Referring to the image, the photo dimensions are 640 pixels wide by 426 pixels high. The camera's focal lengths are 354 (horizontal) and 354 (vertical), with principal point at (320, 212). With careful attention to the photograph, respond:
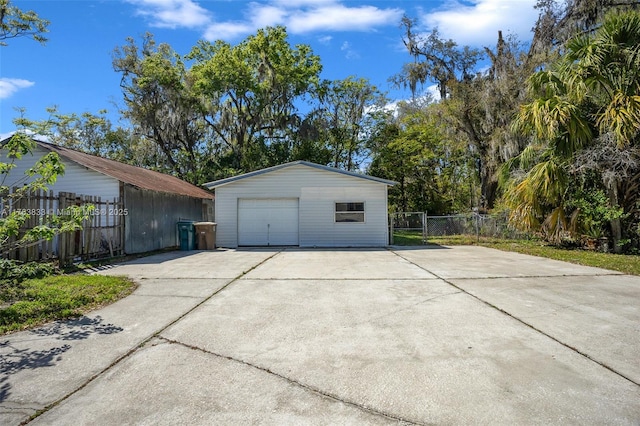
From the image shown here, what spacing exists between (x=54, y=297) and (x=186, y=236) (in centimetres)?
888

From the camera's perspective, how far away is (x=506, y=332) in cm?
404

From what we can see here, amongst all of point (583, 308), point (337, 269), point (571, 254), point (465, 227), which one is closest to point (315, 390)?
point (583, 308)

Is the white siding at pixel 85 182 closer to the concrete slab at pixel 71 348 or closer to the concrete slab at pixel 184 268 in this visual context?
the concrete slab at pixel 184 268

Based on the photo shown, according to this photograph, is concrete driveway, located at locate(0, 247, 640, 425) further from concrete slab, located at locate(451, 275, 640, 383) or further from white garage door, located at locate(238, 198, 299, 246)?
white garage door, located at locate(238, 198, 299, 246)

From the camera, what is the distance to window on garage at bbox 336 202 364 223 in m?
15.0

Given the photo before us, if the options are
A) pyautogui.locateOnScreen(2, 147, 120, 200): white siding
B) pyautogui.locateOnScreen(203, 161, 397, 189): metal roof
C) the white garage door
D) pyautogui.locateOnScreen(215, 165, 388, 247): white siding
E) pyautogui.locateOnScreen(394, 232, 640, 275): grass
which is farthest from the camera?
the white garage door

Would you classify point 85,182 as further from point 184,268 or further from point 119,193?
point 184,268

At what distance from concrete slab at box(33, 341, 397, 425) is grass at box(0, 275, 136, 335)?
226 cm

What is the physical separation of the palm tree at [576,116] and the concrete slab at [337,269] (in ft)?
19.4

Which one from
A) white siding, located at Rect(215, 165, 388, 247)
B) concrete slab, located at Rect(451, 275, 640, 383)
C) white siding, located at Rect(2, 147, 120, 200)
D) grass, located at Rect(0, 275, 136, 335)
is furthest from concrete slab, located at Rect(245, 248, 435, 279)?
white siding, located at Rect(2, 147, 120, 200)

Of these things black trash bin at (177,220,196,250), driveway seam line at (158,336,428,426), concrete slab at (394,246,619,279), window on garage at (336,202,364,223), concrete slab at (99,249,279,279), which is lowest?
driveway seam line at (158,336,428,426)

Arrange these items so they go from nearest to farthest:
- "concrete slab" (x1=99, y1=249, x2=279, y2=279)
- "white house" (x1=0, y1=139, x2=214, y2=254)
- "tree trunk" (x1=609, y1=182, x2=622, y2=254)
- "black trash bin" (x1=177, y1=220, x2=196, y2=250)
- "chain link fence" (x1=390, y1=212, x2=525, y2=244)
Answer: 1. "concrete slab" (x1=99, y1=249, x2=279, y2=279)
2. "tree trunk" (x1=609, y1=182, x2=622, y2=254)
3. "white house" (x1=0, y1=139, x2=214, y2=254)
4. "black trash bin" (x1=177, y1=220, x2=196, y2=250)
5. "chain link fence" (x1=390, y1=212, x2=525, y2=244)

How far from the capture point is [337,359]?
3344 mm

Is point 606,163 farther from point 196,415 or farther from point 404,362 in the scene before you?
point 196,415
